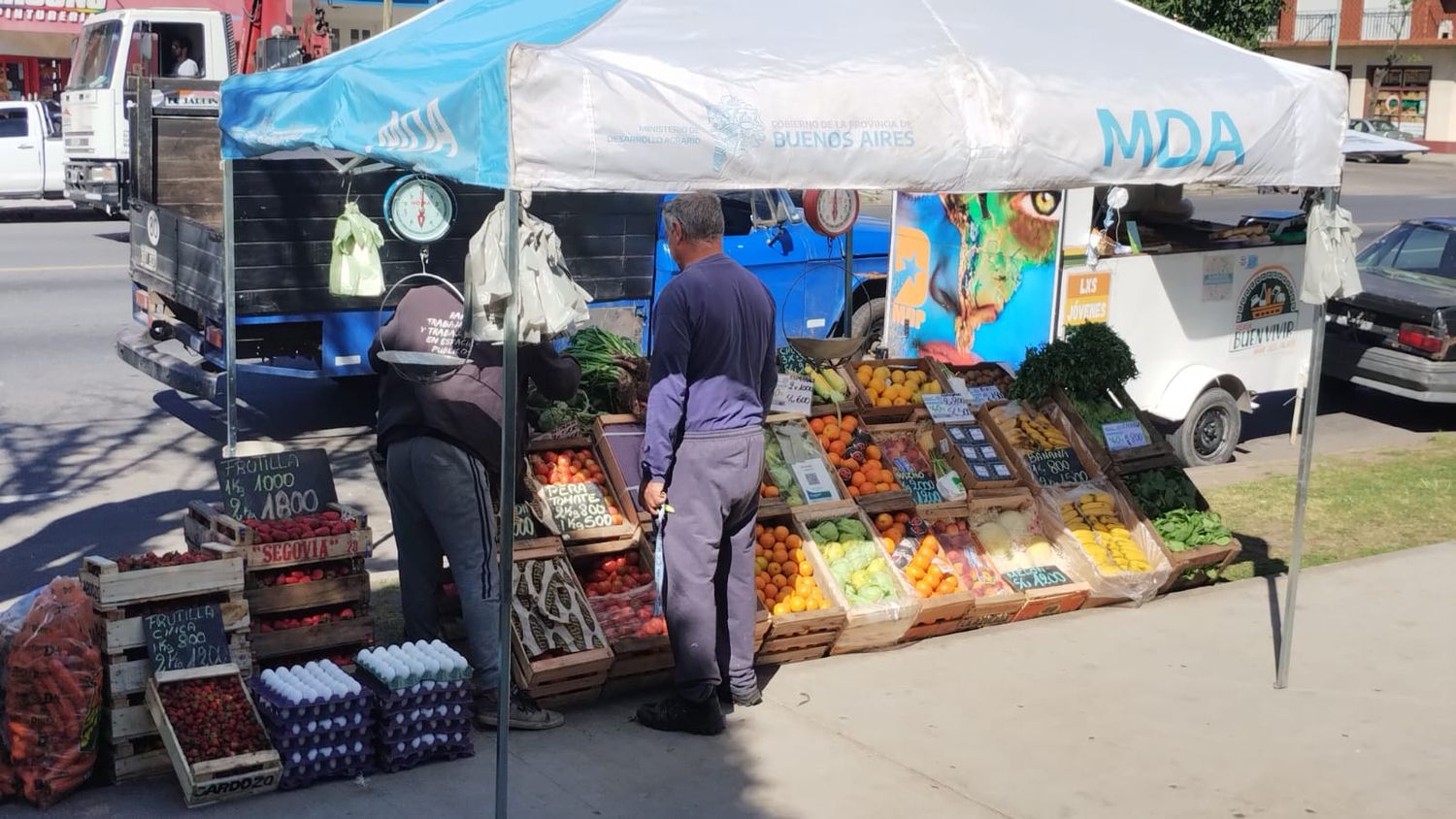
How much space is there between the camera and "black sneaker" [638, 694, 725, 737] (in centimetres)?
546

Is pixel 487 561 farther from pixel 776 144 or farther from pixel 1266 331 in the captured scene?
pixel 1266 331

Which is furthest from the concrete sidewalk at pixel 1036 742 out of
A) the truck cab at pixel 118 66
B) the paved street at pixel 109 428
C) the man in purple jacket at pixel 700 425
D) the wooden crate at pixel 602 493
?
the truck cab at pixel 118 66

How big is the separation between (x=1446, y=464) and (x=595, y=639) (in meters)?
7.79

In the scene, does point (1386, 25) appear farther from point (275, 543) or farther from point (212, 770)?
point (212, 770)

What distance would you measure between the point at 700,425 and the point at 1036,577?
2.43 meters

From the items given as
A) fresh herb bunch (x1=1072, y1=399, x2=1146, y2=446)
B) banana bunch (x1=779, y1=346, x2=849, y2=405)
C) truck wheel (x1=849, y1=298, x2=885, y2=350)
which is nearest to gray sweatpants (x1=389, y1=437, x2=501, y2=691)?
banana bunch (x1=779, y1=346, x2=849, y2=405)

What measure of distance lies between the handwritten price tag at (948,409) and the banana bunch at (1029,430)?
0.52ft

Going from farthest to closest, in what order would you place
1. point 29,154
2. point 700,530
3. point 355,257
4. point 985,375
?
point 29,154 < point 355,257 < point 985,375 < point 700,530

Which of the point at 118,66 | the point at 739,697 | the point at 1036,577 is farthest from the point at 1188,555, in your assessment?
the point at 118,66

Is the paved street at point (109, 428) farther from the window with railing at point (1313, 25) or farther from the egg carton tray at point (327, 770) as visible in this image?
the window with railing at point (1313, 25)

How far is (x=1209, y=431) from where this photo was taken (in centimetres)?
1046

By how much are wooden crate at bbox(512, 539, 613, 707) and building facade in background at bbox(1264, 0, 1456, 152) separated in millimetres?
56573

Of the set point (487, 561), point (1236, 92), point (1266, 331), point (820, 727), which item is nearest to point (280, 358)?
point (487, 561)

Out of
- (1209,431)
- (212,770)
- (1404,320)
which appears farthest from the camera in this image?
(1404,320)
